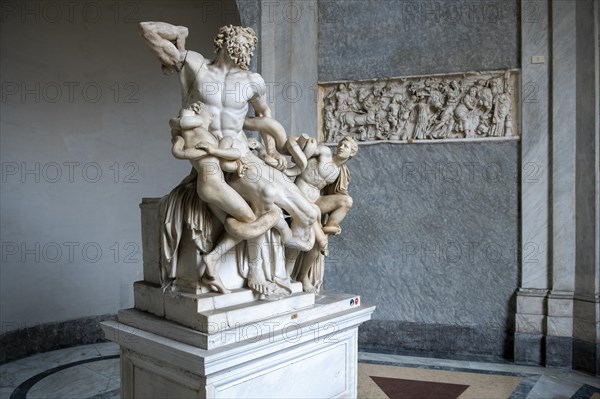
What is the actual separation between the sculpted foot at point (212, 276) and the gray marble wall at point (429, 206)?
306cm

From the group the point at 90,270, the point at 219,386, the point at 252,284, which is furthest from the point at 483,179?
the point at 90,270

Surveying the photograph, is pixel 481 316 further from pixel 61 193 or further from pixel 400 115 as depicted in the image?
pixel 61 193

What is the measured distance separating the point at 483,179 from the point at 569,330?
1.66 meters

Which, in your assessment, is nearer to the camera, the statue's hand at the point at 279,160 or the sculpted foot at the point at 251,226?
the sculpted foot at the point at 251,226

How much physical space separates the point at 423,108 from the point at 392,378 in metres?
2.78

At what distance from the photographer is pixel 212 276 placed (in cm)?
276

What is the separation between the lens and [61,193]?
226 inches

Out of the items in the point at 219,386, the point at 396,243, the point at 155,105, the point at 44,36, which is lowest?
the point at 219,386

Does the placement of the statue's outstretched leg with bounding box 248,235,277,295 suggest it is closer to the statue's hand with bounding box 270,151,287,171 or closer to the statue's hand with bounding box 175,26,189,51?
the statue's hand with bounding box 270,151,287,171

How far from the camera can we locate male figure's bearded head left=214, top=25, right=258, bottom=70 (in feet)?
9.67

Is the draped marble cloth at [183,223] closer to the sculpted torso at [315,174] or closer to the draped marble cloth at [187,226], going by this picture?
the draped marble cloth at [187,226]

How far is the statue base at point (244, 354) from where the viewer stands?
2.52m

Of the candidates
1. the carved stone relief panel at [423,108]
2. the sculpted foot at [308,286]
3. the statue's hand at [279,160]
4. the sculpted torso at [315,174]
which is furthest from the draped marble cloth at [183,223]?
the carved stone relief panel at [423,108]

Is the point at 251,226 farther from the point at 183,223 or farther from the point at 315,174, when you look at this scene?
the point at 315,174
